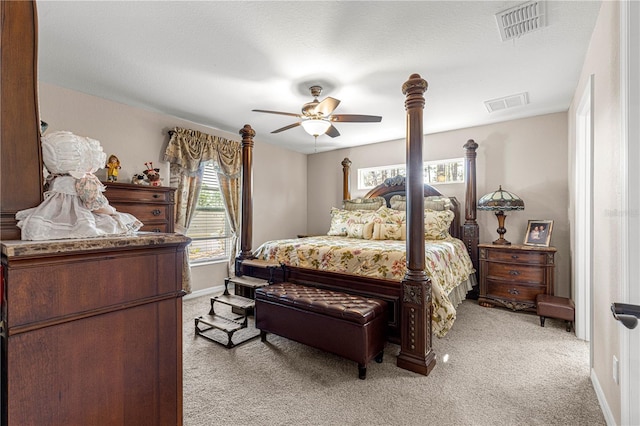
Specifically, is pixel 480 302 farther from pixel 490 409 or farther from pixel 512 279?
pixel 490 409

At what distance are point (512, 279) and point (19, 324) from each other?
4152 mm

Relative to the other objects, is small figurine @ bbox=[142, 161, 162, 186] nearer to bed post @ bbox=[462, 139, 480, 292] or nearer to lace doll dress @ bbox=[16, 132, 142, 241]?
lace doll dress @ bbox=[16, 132, 142, 241]

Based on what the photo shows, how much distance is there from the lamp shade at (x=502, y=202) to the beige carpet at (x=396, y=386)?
1479mm

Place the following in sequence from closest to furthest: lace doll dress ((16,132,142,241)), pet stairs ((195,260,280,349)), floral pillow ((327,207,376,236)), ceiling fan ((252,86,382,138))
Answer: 1. lace doll dress ((16,132,142,241))
2. pet stairs ((195,260,280,349))
3. ceiling fan ((252,86,382,138))
4. floral pillow ((327,207,376,236))

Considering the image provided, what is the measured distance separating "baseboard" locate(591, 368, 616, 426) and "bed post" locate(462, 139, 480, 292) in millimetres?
2050

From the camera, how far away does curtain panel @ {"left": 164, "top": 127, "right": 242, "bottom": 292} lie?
154 inches

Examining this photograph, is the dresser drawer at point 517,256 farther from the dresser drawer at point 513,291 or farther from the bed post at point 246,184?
the bed post at point 246,184

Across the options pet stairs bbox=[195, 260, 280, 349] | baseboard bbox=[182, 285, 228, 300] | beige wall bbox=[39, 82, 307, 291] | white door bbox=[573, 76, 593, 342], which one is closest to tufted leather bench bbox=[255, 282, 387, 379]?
pet stairs bbox=[195, 260, 280, 349]

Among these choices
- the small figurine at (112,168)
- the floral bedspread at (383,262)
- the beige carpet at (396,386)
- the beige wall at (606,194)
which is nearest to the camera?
the beige wall at (606,194)

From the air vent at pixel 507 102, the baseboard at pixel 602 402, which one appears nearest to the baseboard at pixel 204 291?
the baseboard at pixel 602 402

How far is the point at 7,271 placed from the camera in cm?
80

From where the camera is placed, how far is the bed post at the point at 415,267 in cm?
222

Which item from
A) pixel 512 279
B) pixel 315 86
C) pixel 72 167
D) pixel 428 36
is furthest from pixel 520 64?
pixel 72 167

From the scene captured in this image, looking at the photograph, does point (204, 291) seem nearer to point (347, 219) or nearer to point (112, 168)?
point (112, 168)
